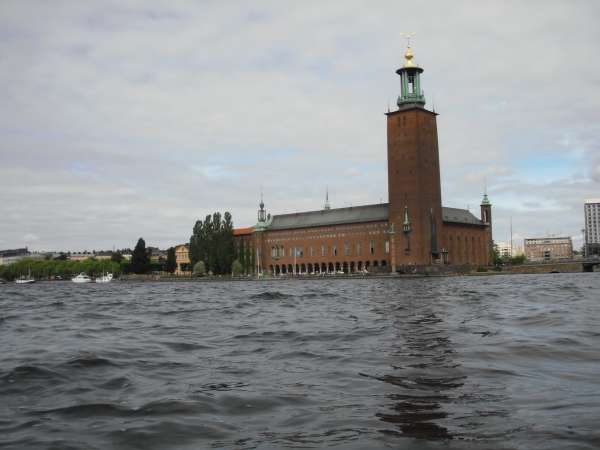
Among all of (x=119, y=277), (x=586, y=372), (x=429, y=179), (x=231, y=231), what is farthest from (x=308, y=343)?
(x=119, y=277)

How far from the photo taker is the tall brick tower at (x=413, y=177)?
82.8 meters

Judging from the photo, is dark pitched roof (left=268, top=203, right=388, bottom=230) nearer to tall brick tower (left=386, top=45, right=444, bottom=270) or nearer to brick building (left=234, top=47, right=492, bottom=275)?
brick building (left=234, top=47, right=492, bottom=275)

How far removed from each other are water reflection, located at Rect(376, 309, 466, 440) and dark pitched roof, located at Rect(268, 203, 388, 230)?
80334 millimetres

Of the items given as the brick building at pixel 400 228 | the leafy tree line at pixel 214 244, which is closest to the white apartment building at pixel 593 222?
the brick building at pixel 400 228

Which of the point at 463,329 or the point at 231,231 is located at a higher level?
the point at 231,231

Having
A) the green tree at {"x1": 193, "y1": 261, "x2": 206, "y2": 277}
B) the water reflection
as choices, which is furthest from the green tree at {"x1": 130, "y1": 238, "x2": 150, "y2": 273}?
the water reflection

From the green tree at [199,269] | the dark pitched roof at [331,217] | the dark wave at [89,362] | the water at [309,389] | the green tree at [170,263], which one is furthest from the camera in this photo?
the green tree at [170,263]

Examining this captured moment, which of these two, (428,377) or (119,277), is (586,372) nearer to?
(428,377)

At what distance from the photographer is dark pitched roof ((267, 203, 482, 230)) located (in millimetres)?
93194

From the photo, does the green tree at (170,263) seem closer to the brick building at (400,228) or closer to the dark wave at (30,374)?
the brick building at (400,228)

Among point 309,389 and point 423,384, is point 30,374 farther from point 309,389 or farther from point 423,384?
point 423,384

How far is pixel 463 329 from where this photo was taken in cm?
1188

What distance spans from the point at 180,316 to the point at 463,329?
28.5 feet

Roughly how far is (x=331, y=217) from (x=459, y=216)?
21151 mm
